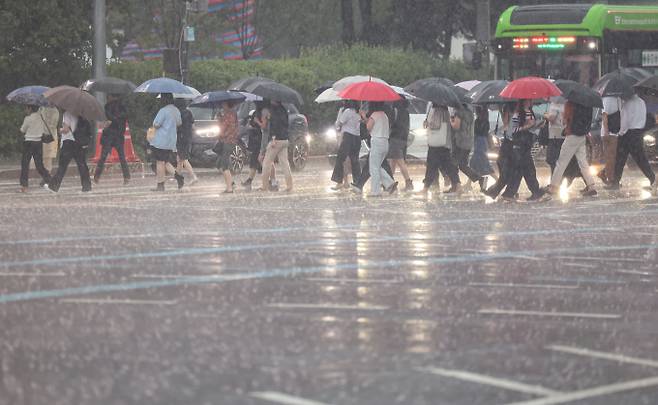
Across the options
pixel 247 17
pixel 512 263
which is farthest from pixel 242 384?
pixel 247 17

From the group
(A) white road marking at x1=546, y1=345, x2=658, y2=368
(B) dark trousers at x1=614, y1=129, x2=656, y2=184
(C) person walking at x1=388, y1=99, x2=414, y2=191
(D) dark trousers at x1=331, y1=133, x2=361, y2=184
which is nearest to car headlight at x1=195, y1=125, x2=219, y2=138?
(D) dark trousers at x1=331, y1=133, x2=361, y2=184

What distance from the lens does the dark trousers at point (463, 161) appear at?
25.3 m

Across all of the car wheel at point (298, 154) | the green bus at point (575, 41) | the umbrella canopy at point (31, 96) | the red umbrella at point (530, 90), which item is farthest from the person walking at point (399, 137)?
the green bus at point (575, 41)

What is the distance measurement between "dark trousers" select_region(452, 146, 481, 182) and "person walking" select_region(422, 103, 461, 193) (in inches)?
15.3

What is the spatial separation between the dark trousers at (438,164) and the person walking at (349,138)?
1.28m

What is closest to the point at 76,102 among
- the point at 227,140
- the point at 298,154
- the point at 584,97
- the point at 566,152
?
the point at 227,140

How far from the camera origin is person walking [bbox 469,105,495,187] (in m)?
25.9

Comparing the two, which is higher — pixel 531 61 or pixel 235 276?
pixel 531 61

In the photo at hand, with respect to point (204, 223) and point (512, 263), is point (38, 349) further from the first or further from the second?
point (204, 223)

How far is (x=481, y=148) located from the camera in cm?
2598

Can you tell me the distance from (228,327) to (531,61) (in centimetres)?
2422

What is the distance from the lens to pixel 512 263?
14.4 metres

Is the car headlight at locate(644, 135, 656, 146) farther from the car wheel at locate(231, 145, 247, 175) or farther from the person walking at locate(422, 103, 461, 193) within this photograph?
the person walking at locate(422, 103, 461, 193)

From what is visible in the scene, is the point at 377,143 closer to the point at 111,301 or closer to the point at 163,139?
the point at 163,139
